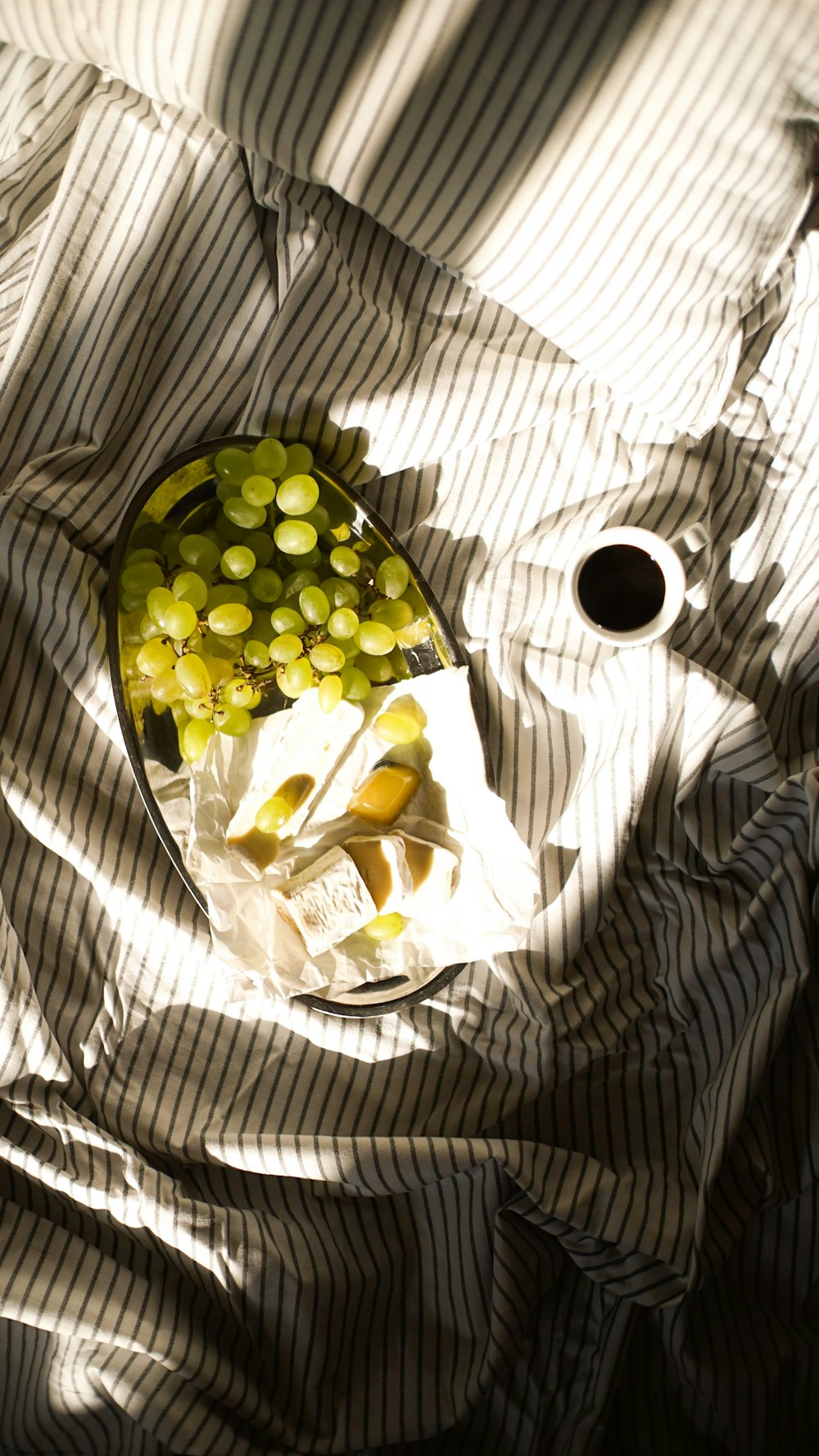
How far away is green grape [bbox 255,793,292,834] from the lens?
84cm

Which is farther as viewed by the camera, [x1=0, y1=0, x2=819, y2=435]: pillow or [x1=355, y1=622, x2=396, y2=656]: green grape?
[x1=355, y1=622, x2=396, y2=656]: green grape

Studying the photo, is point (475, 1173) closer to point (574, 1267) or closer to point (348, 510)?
Result: point (574, 1267)

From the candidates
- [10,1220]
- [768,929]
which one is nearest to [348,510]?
[768,929]

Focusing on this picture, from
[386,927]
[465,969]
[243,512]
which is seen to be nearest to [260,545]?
[243,512]

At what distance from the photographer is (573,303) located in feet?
2.60

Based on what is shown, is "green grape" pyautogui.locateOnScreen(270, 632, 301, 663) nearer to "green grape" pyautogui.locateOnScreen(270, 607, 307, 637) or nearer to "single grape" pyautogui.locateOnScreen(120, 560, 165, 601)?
"green grape" pyautogui.locateOnScreen(270, 607, 307, 637)

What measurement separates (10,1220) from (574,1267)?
1.80 ft

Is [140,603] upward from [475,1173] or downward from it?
upward

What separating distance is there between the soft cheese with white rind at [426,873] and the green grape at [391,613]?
196mm

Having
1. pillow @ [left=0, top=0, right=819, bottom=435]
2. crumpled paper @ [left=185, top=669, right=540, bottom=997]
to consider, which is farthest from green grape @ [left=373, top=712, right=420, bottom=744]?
pillow @ [left=0, top=0, right=819, bottom=435]

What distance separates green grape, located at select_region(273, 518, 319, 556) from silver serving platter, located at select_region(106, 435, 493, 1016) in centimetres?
6

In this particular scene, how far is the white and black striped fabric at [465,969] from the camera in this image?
844 millimetres

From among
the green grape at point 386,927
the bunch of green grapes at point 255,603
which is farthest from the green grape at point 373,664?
the green grape at point 386,927

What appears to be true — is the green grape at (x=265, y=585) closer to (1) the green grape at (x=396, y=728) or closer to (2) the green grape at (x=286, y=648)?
(2) the green grape at (x=286, y=648)
